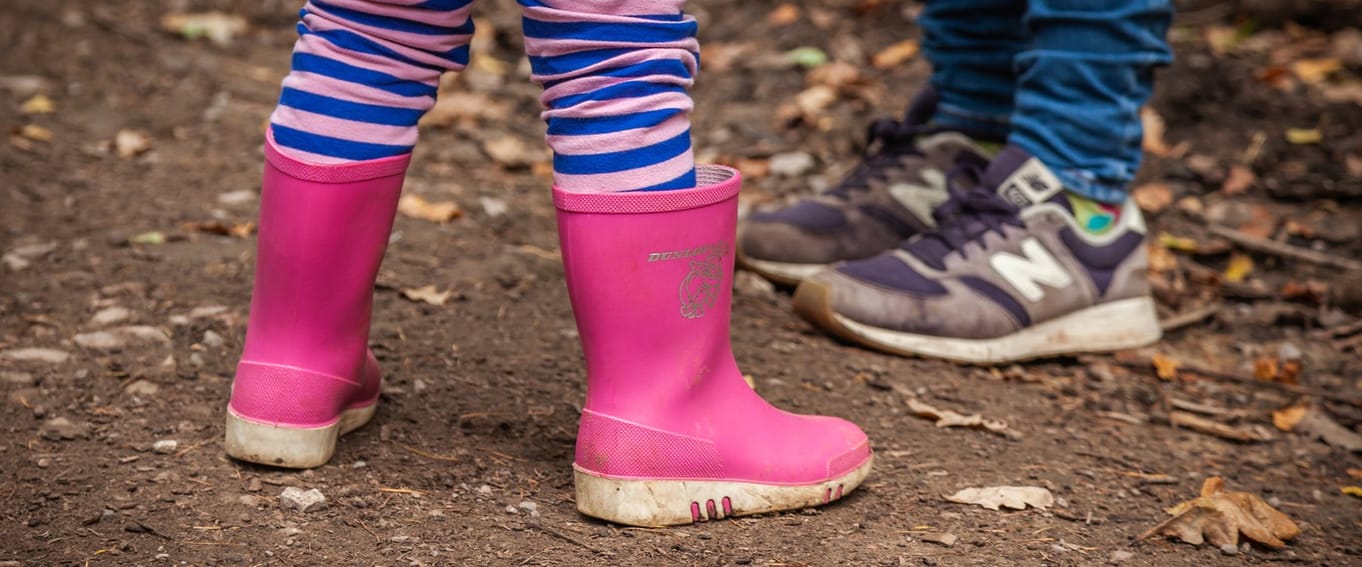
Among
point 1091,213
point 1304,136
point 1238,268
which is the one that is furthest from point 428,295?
point 1304,136

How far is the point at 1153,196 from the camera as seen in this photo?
3.09 metres

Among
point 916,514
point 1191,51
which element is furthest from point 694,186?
point 1191,51

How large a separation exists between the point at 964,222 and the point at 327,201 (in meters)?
1.25

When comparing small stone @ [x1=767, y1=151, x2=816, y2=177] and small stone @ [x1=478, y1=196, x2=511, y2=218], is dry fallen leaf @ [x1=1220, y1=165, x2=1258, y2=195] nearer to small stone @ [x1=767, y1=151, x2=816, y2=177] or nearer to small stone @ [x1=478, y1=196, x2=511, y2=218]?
small stone @ [x1=767, y1=151, x2=816, y2=177]

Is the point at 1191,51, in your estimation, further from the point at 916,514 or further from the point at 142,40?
the point at 142,40

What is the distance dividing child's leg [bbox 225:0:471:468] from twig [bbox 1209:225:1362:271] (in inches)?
79.6

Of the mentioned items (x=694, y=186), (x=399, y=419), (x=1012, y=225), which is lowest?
(x=399, y=419)

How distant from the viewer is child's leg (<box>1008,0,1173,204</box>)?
2.13m

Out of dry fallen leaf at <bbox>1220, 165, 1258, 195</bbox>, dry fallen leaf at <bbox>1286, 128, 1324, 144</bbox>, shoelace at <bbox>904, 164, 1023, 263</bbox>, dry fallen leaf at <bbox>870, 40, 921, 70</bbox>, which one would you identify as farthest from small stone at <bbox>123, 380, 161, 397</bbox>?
dry fallen leaf at <bbox>1286, 128, 1324, 144</bbox>

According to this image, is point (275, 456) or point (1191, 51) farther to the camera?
point (1191, 51)

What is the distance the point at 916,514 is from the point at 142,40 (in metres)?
3.43

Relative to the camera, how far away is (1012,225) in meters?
2.25

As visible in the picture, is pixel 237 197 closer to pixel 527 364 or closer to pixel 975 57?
pixel 527 364

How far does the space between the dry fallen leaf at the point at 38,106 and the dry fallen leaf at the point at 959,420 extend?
257 centimetres
